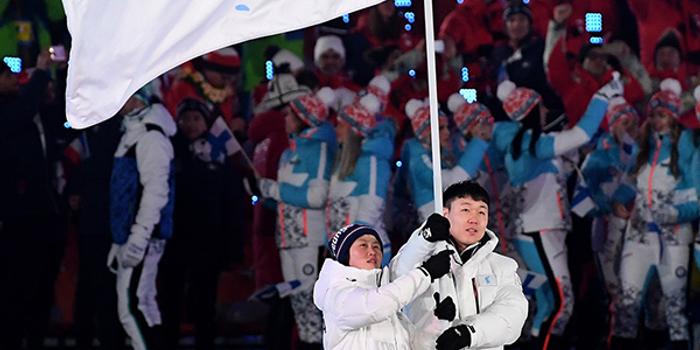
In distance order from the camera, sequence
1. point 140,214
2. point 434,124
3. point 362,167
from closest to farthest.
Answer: point 434,124 → point 140,214 → point 362,167

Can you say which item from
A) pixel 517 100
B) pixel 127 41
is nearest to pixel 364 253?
pixel 127 41

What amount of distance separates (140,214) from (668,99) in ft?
12.5

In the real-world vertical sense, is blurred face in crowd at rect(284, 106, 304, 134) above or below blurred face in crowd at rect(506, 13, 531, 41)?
below

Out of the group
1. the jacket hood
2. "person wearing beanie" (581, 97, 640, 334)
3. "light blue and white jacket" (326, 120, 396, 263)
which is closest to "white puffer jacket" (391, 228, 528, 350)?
the jacket hood

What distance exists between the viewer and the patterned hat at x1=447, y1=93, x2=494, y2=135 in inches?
412

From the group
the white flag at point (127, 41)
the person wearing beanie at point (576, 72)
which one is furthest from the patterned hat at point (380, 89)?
the white flag at point (127, 41)

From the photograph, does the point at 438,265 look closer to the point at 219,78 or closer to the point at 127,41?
the point at 127,41

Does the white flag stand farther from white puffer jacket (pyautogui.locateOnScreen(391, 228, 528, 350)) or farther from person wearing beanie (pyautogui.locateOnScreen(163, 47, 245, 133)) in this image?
person wearing beanie (pyautogui.locateOnScreen(163, 47, 245, 133))

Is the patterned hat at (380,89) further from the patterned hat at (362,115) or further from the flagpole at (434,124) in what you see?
the flagpole at (434,124)

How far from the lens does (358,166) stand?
10266mm

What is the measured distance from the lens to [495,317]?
18.0ft

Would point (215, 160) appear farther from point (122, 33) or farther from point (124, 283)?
point (122, 33)

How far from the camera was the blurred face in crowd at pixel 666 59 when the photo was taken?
1067 centimetres

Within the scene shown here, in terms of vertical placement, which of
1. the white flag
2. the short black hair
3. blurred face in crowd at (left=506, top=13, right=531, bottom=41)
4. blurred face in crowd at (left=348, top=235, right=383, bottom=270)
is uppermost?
blurred face in crowd at (left=506, top=13, right=531, bottom=41)
